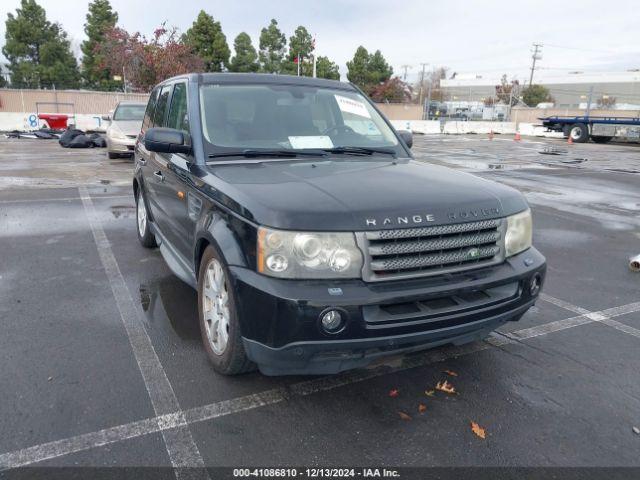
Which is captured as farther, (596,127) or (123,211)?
(596,127)

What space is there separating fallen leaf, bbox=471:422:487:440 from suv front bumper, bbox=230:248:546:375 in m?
0.47

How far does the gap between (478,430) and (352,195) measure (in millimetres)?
1469

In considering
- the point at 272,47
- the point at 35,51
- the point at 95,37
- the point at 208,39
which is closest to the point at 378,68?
the point at 272,47

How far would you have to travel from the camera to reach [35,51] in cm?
4253

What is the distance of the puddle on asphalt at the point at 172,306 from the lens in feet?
13.3

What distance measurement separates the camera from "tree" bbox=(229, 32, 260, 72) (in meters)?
47.1

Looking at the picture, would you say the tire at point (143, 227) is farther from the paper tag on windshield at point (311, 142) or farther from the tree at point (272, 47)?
the tree at point (272, 47)

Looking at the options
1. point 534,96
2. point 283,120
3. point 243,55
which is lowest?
point 283,120

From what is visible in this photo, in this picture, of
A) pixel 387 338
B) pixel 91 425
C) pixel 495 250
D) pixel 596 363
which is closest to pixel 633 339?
pixel 596 363

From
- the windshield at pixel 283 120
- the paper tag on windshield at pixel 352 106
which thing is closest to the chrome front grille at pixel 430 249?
the windshield at pixel 283 120

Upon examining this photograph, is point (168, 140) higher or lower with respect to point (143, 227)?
higher

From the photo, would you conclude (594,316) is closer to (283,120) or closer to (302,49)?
(283,120)

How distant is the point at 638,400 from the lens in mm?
3207

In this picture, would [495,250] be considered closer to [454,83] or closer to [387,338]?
[387,338]
